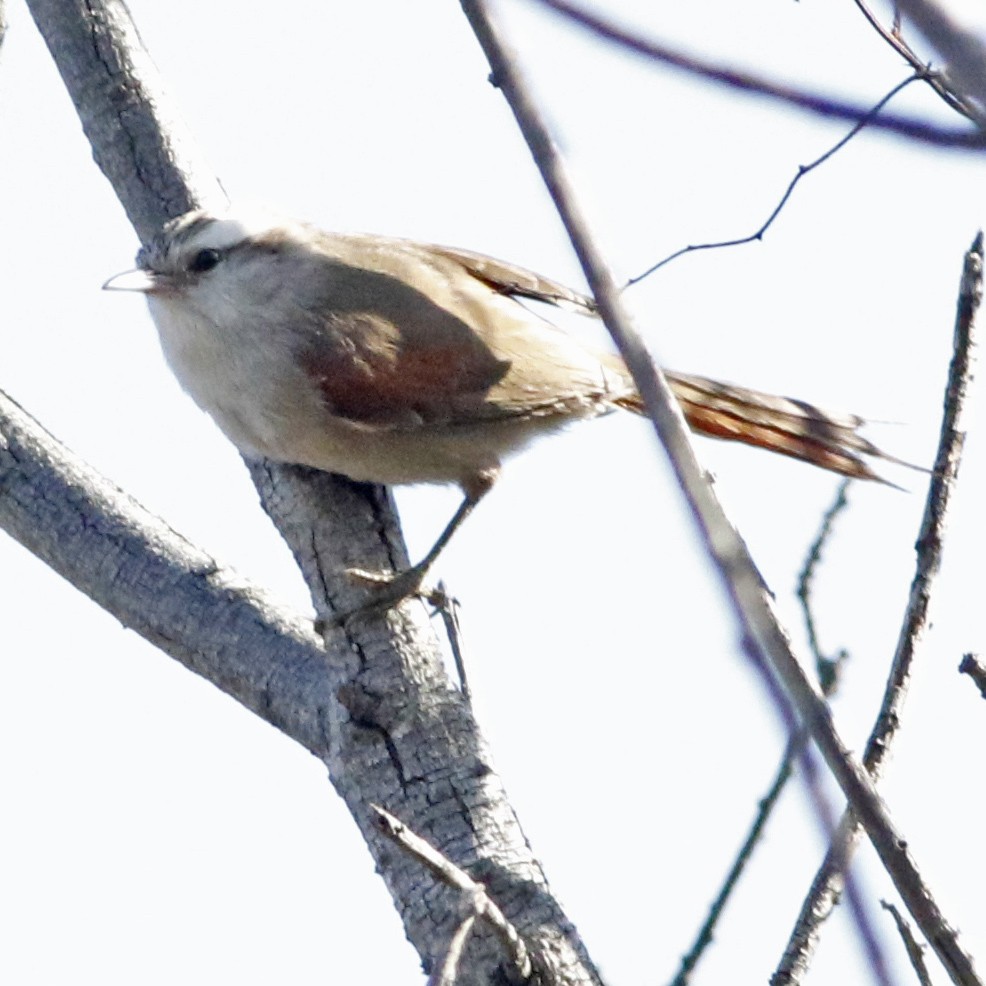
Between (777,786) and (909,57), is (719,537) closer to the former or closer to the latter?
(777,786)

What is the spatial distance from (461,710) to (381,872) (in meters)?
0.34

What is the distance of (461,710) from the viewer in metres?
3.07

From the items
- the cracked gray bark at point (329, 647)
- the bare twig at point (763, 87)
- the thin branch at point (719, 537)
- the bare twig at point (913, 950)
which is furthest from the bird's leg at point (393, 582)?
the bare twig at point (763, 87)

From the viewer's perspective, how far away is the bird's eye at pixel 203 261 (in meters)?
4.18

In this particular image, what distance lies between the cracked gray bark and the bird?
184 mm

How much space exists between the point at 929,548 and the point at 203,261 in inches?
99.0

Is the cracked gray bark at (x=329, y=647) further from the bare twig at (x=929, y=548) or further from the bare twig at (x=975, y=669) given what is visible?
the bare twig at (x=975, y=669)

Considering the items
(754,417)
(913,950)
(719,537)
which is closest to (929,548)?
(913,950)

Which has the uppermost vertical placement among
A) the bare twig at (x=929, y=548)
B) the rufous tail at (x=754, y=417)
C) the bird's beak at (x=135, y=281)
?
the rufous tail at (x=754, y=417)

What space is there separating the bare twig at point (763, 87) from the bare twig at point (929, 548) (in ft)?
3.80

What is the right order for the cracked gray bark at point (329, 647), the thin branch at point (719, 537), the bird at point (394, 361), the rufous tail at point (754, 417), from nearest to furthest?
the thin branch at point (719, 537) → the cracked gray bark at point (329, 647) → the bird at point (394, 361) → the rufous tail at point (754, 417)

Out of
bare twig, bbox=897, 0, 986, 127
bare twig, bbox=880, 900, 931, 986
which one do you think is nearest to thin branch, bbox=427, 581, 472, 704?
bare twig, bbox=880, 900, 931, 986

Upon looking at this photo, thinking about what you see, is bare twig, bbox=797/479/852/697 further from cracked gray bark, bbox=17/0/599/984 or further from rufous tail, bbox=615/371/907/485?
rufous tail, bbox=615/371/907/485

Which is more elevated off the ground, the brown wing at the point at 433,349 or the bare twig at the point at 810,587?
the brown wing at the point at 433,349
